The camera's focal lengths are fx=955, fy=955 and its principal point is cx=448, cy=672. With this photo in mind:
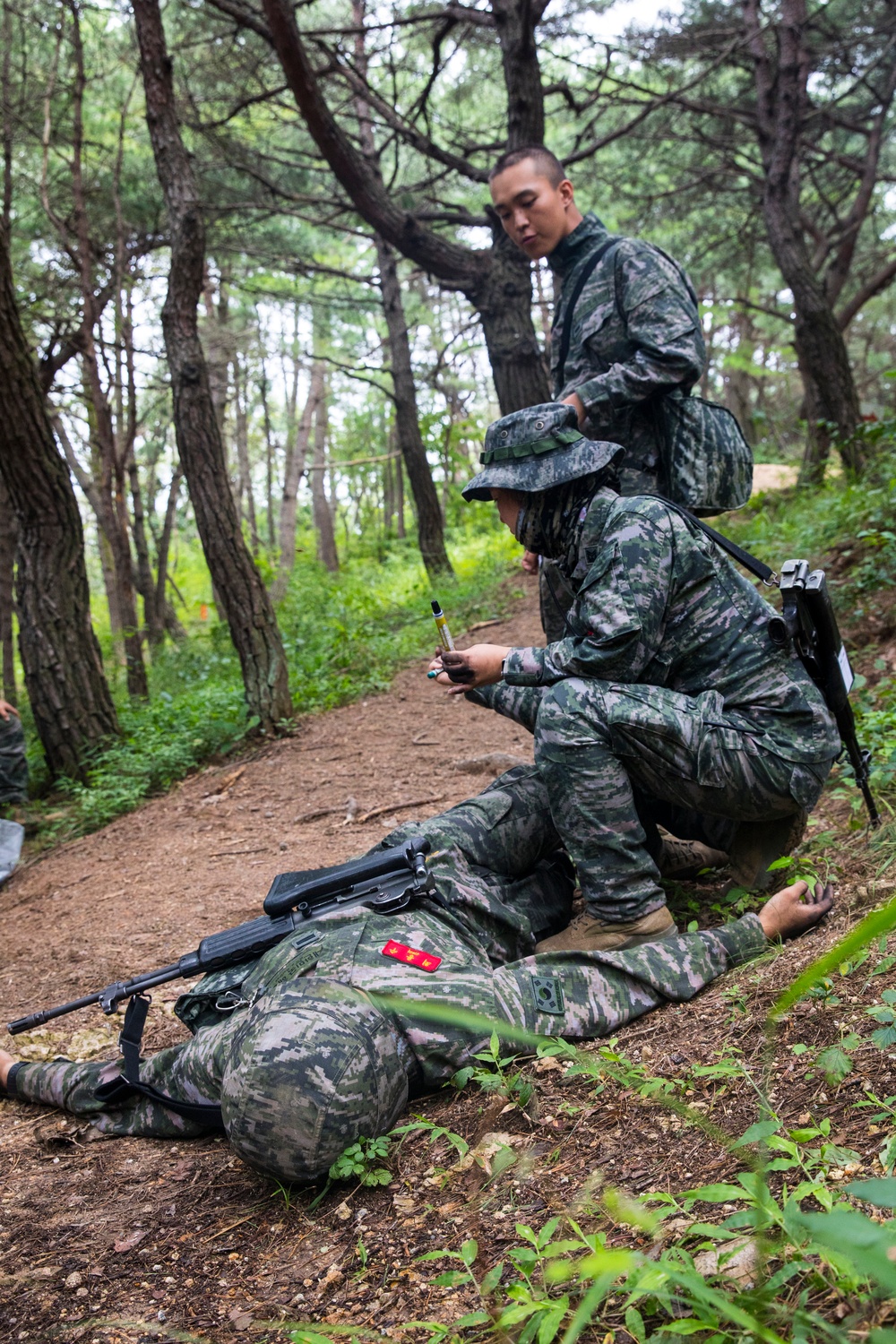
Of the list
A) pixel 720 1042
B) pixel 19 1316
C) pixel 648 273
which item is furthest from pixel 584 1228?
pixel 648 273

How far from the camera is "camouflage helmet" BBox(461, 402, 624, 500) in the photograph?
277 centimetres

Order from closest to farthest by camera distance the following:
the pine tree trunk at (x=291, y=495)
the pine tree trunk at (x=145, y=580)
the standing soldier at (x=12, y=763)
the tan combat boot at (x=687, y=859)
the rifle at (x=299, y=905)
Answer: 1. the rifle at (x=299, y=905)
2. the tan combat boot at (x=687, y=859)
3. the standing soldier at (x=12, y=763)
4. the pine tree trunk at (x=145, y=580)
5. the pine tree trunk at (x=291, y=495)

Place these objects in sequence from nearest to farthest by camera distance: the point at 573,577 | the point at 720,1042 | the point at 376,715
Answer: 1. the point at 720,1042
2. the point at 573,577
3. the point at 376,715

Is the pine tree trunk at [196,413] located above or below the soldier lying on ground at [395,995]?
above

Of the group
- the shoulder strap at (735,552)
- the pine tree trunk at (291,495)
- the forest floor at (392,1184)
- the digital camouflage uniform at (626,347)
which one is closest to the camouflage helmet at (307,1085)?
the forest floor at (392,1184)

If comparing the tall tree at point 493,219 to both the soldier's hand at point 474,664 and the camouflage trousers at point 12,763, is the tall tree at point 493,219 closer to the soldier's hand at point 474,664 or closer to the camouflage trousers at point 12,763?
the camouflage trousers at point 12,763

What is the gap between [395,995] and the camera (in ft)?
7.11

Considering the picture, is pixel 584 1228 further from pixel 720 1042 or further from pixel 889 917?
pixel 889 917

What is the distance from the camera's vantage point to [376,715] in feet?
21.8

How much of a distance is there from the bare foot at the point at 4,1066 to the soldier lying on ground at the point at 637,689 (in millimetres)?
1644

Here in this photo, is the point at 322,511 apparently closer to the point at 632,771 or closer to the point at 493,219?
the point at 493,219

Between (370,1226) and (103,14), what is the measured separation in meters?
12.7

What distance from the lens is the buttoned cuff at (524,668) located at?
9.19 feet

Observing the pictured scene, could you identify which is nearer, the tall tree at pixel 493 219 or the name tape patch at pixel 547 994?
the name tape patch at pixel 547 994
